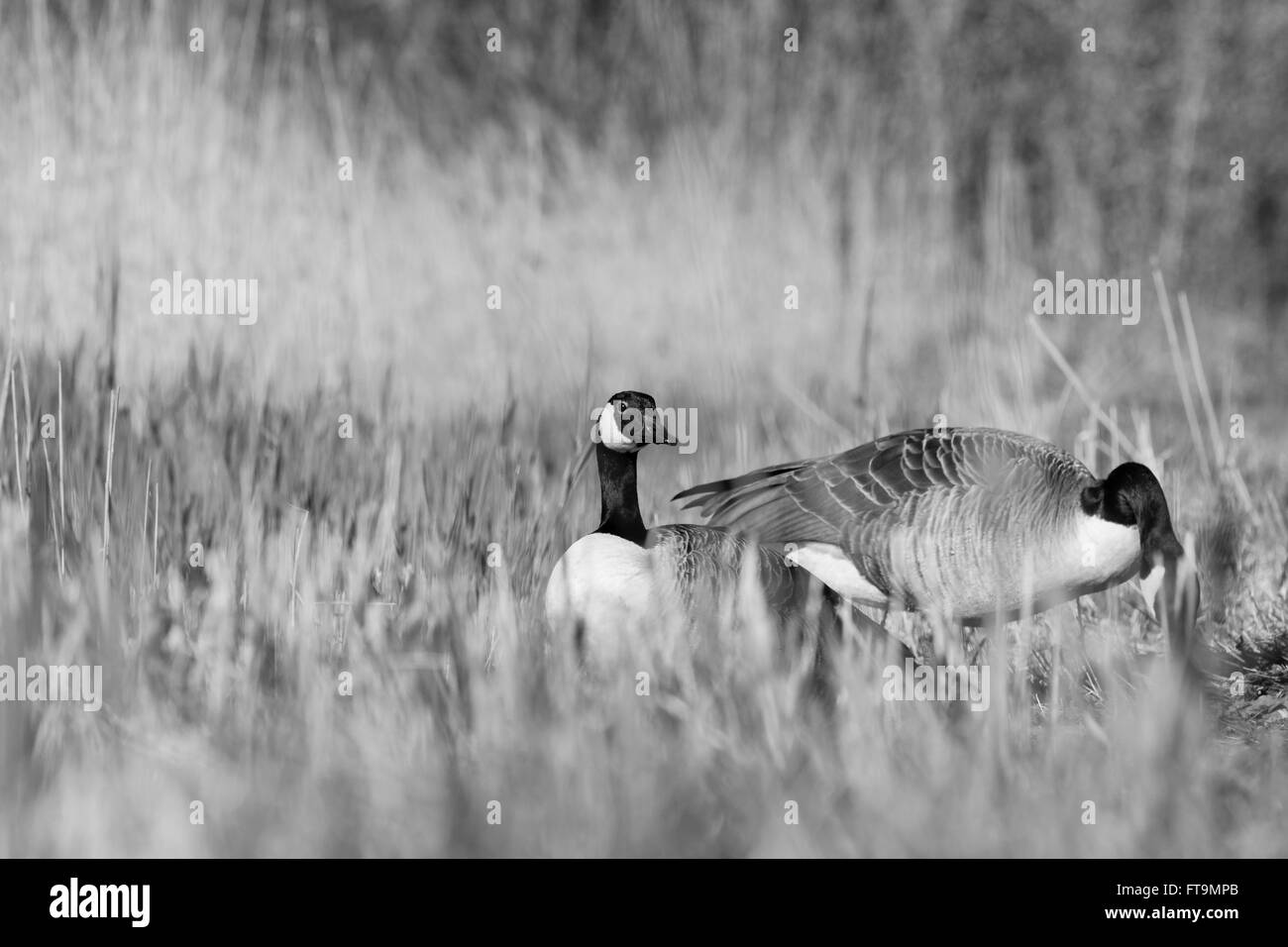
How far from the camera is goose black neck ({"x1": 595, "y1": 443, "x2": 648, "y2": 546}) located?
163 inches

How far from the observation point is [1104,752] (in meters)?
3.02

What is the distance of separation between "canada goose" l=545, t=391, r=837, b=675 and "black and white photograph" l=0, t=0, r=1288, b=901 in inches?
0.7

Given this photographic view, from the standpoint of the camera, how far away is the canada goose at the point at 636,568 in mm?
3705

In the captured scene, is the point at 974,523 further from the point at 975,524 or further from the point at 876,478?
the point at 876,478

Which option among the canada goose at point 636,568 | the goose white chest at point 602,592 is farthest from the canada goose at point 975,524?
the goose white chest at point 602,592

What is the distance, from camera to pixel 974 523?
14.3ft

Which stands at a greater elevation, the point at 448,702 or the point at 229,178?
the point at 229,178

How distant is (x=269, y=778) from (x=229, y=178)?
10.7ft

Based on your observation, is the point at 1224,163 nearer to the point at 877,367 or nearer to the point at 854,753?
the point at 877,367

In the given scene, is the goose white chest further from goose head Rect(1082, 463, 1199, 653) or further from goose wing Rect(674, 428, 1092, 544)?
goose head Rect(1082, 463, 1199, 653)

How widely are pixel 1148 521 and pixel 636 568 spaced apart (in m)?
1.56

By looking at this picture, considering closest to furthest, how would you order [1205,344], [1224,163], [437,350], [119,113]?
[119,113] < [437,350] < [1205,344] < [1224,163]
